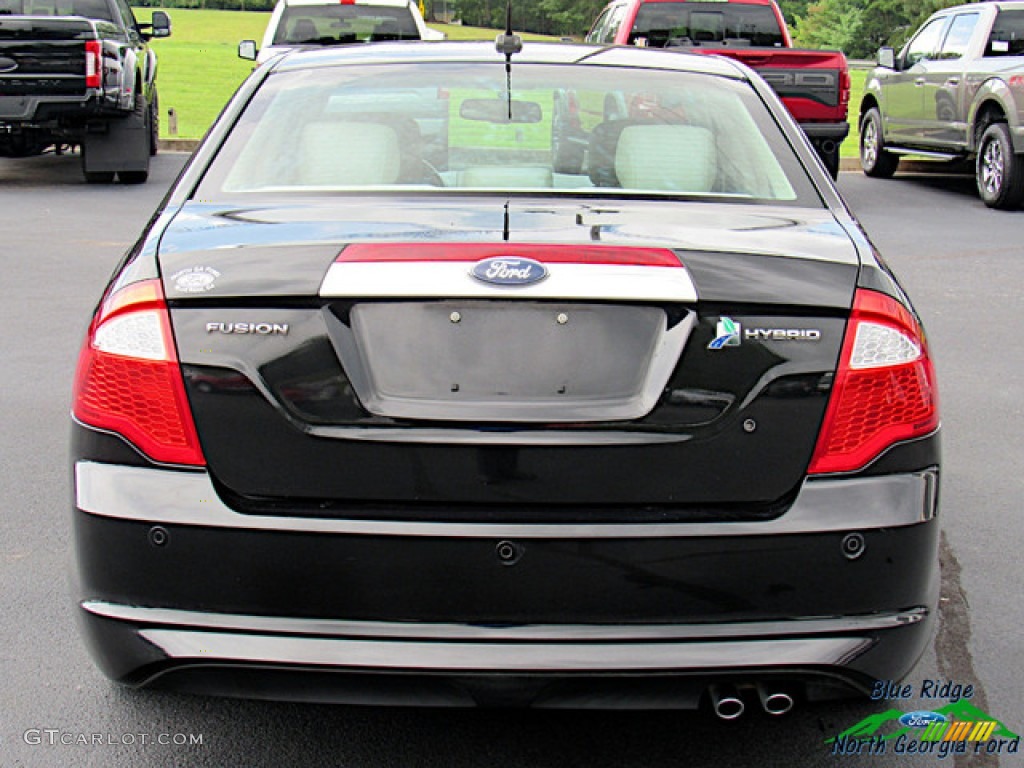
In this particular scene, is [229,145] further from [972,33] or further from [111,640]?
[972,33]

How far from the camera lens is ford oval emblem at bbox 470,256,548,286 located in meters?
2.79

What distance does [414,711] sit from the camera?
3.58m

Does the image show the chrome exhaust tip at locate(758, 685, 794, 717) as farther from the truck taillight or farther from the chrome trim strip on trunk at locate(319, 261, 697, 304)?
the truck taillight

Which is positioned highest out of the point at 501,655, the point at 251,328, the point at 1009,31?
the point at 251,328

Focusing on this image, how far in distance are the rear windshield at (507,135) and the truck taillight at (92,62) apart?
10.9 meters

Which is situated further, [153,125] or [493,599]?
[153,125]

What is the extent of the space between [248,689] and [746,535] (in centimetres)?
102

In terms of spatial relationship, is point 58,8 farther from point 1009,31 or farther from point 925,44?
point 1009,31

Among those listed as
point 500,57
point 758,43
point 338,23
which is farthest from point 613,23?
point 500,57

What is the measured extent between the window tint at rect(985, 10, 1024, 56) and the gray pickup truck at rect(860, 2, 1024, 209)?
1 cm

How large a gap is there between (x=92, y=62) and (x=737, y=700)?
13.0 meters

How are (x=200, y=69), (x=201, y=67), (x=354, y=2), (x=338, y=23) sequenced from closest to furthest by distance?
(x=338, y=23), (x=354, y=2), (x=200, y=69), (x=201, y=67)

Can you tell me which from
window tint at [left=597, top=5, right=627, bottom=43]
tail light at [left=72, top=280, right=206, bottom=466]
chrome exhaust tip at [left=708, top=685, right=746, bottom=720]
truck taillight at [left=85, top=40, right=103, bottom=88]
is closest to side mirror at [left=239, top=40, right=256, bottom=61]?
truck taillight at [left=85, top=40, right=103, bottom=88]

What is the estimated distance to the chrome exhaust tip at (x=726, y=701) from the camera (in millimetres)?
2838
